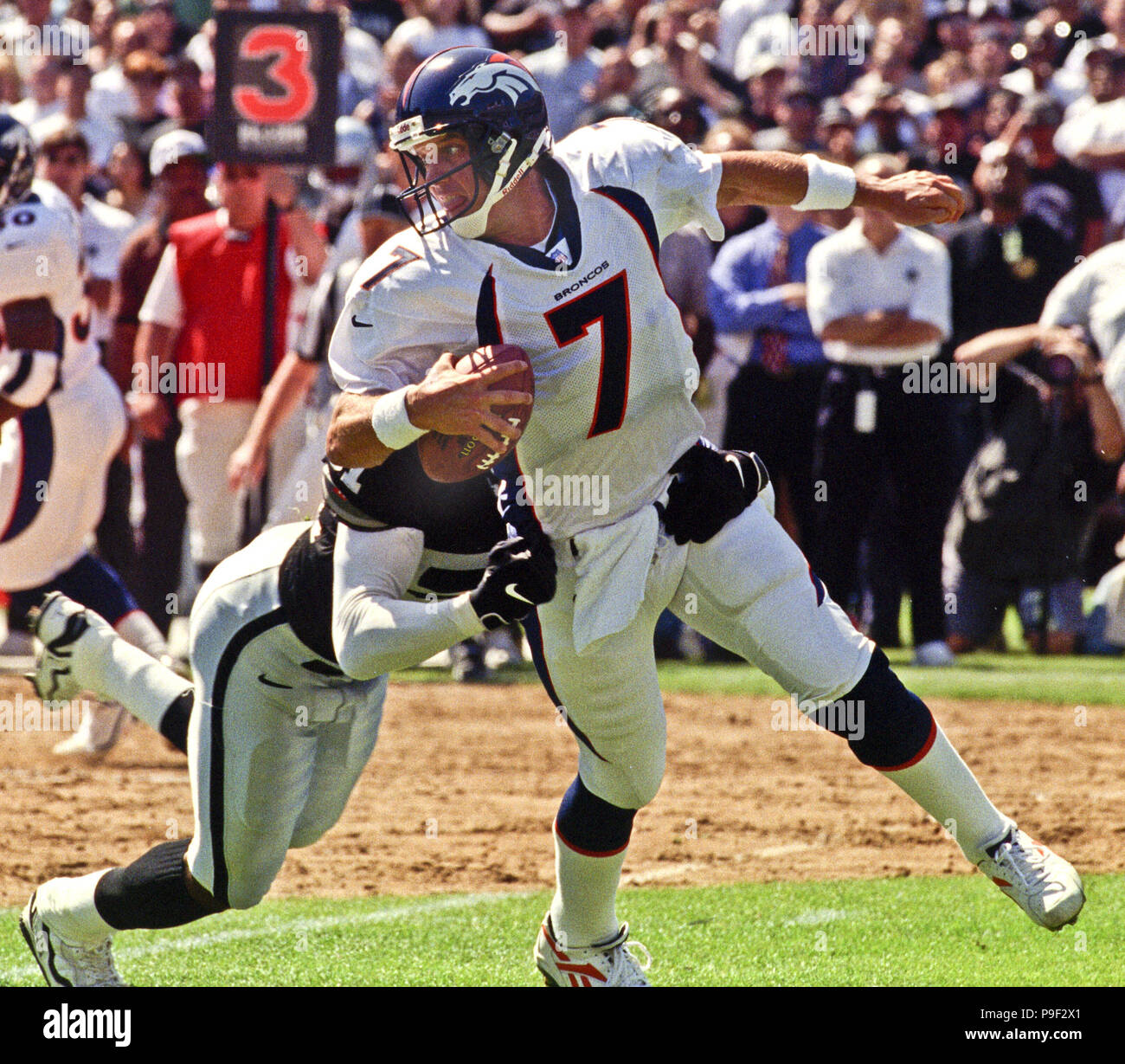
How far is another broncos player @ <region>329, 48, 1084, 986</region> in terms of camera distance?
12.2 ft

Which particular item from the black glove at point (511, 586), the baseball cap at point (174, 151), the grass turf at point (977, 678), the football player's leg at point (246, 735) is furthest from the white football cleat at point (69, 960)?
the baseball cap at point (174, 151)

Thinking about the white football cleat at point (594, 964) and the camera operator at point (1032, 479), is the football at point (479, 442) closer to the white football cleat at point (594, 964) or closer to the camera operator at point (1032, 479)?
the white football cleat at point (594, 964)

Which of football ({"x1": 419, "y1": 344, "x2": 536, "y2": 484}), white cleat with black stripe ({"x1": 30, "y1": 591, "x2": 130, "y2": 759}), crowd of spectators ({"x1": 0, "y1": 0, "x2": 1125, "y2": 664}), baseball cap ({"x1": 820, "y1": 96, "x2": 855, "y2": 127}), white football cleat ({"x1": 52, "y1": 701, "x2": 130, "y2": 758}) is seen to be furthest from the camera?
baseball cap ({"x1": 820, "y1": 96, "x2": 855, "y2": 127})

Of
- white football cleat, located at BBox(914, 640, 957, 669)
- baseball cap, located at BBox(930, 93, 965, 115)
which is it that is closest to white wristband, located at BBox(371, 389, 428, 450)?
white football cleat, located at BBox(914, 640, 957, 669)

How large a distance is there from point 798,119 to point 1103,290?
3272 millimetres

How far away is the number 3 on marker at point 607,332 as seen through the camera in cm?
375

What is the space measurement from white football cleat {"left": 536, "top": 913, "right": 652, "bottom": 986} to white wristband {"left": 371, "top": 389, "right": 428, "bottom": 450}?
154 cm

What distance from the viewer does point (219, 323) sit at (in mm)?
8695

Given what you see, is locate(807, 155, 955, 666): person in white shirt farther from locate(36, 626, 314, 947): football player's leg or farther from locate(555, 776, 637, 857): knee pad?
locate(36, 626, 314, 947): football player's leg

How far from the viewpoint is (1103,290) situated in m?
7.44

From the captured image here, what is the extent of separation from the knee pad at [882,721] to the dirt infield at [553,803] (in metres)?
1.69

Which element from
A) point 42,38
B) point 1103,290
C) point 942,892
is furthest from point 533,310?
point 42,38

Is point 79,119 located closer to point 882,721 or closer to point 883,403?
point 883,403
